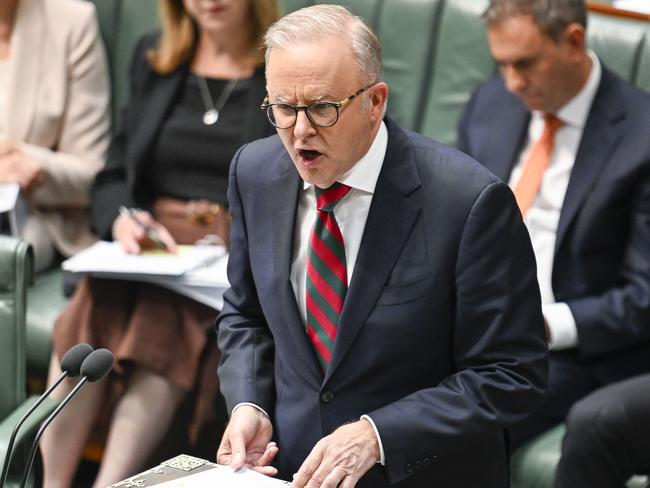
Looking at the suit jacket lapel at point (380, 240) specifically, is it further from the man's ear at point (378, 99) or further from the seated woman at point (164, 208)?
the seated woman at point (164, 208)

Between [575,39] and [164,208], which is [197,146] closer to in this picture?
[164,208]

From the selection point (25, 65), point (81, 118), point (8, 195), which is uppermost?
point (25, 65)

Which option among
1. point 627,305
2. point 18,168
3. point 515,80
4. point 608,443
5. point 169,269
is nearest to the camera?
point 608,443

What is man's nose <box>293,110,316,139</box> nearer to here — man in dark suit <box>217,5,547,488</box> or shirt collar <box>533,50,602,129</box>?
man in dark suit <box>217,5,547,488</box>

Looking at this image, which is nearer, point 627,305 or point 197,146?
point 627,305

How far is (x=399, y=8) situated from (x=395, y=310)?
5.93ft

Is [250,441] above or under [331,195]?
under

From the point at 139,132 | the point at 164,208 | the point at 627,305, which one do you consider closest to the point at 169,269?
the point at 164,208

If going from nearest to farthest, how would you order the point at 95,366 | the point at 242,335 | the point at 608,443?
the point at 95,366 → the point at 242,335 → the point at 608,443

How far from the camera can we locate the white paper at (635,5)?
337 centimetres

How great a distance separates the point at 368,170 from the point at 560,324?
3.17ft

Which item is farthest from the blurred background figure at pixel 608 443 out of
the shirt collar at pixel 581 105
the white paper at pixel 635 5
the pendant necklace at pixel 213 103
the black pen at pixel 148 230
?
the pendant necklace at pixel 213 103

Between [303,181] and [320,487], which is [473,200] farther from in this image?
[320,487]

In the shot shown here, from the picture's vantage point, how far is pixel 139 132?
3449 millimetres
